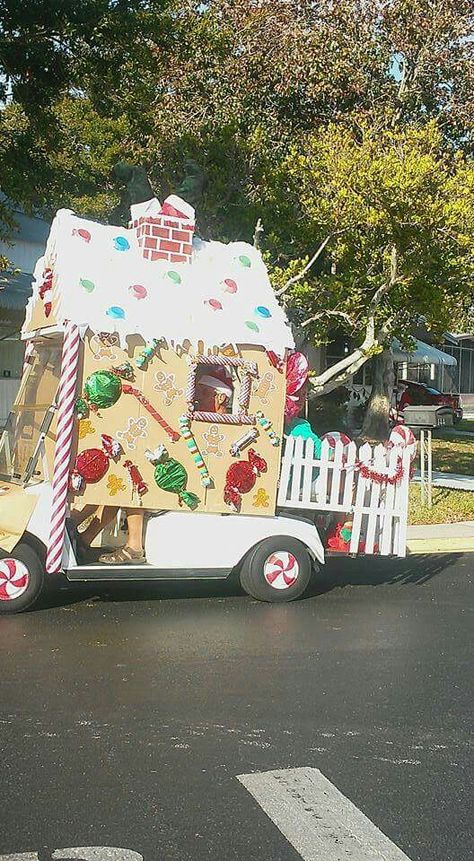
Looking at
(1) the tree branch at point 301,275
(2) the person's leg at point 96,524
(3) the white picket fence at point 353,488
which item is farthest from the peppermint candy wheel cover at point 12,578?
(1) the tree branch at point 301,275

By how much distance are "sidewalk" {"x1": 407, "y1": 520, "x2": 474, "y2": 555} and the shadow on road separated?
1.22ft

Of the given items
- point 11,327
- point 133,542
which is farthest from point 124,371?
point 11,327

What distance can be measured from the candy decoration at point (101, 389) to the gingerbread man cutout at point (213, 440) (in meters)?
0.88

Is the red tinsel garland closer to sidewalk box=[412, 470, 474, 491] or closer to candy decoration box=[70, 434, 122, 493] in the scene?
candy decoration box=[70, 434, 122, 493]

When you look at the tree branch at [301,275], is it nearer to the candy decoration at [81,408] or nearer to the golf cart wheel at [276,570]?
the golf cart wheel at [276,570]

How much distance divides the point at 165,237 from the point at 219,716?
438cm

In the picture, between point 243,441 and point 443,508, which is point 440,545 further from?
point 243,441

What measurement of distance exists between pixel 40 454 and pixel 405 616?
3283mm

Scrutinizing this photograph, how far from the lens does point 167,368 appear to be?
8188mm

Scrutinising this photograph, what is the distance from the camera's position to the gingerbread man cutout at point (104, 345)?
7.95 m

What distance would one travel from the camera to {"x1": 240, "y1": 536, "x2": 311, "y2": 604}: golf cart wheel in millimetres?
8461

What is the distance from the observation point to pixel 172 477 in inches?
324

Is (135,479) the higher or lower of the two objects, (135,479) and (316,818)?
the higher

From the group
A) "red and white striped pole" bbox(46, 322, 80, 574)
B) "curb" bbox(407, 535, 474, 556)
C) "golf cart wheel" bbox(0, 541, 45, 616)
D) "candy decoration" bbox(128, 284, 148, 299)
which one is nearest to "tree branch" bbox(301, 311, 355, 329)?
"curb" bbox(407, 535, 474, 556)
